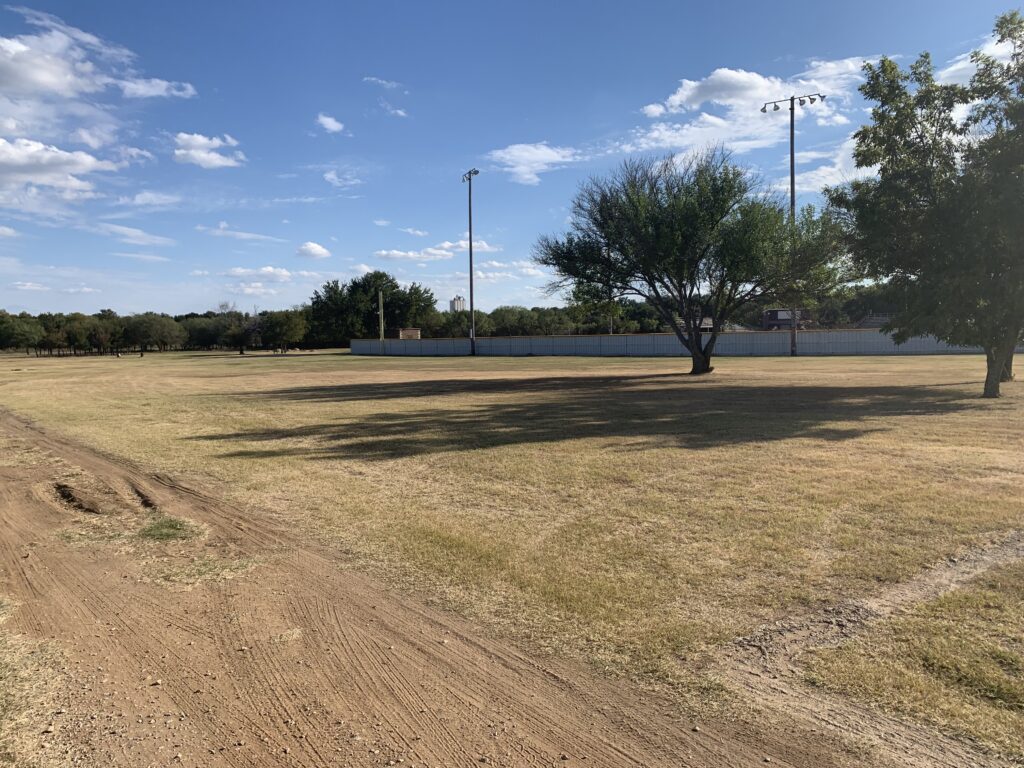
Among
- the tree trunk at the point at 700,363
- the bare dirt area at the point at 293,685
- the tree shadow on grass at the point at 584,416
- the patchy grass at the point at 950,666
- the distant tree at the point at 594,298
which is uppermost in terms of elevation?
the distant tree at the point at 594,298

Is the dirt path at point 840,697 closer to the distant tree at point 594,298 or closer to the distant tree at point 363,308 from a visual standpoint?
the distant tree at point 594,298

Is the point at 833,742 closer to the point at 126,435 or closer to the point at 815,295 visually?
the point at 126,435

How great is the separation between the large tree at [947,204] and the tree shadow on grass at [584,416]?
2315mm

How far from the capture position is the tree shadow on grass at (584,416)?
39.8ft

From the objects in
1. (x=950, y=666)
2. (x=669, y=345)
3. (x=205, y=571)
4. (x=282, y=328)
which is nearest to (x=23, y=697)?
(x=205, y=571)

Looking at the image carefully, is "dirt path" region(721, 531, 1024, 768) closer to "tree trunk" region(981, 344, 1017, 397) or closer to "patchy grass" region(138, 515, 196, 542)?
"patchy grass" region(138, 515, 196, 542)

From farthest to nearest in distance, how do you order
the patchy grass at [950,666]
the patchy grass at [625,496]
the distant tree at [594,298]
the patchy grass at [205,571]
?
the distant tree at [594,298] < the patchy grass at [205,571] < the patchy grass at [625,496] < the patchy grass at [950,666]

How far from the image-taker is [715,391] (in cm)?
2217

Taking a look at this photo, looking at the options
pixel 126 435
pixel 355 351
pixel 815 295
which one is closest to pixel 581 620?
pixel 126 435

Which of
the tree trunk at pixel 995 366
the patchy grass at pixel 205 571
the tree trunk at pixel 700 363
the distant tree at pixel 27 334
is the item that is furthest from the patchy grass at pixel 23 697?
the distant tree at pixel 27 334

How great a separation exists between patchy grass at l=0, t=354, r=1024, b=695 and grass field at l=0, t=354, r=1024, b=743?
0.11 feet

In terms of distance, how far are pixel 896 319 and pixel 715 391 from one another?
20.2ft

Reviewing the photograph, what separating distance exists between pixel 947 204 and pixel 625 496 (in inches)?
528

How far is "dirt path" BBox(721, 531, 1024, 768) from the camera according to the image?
3051 millimetres
